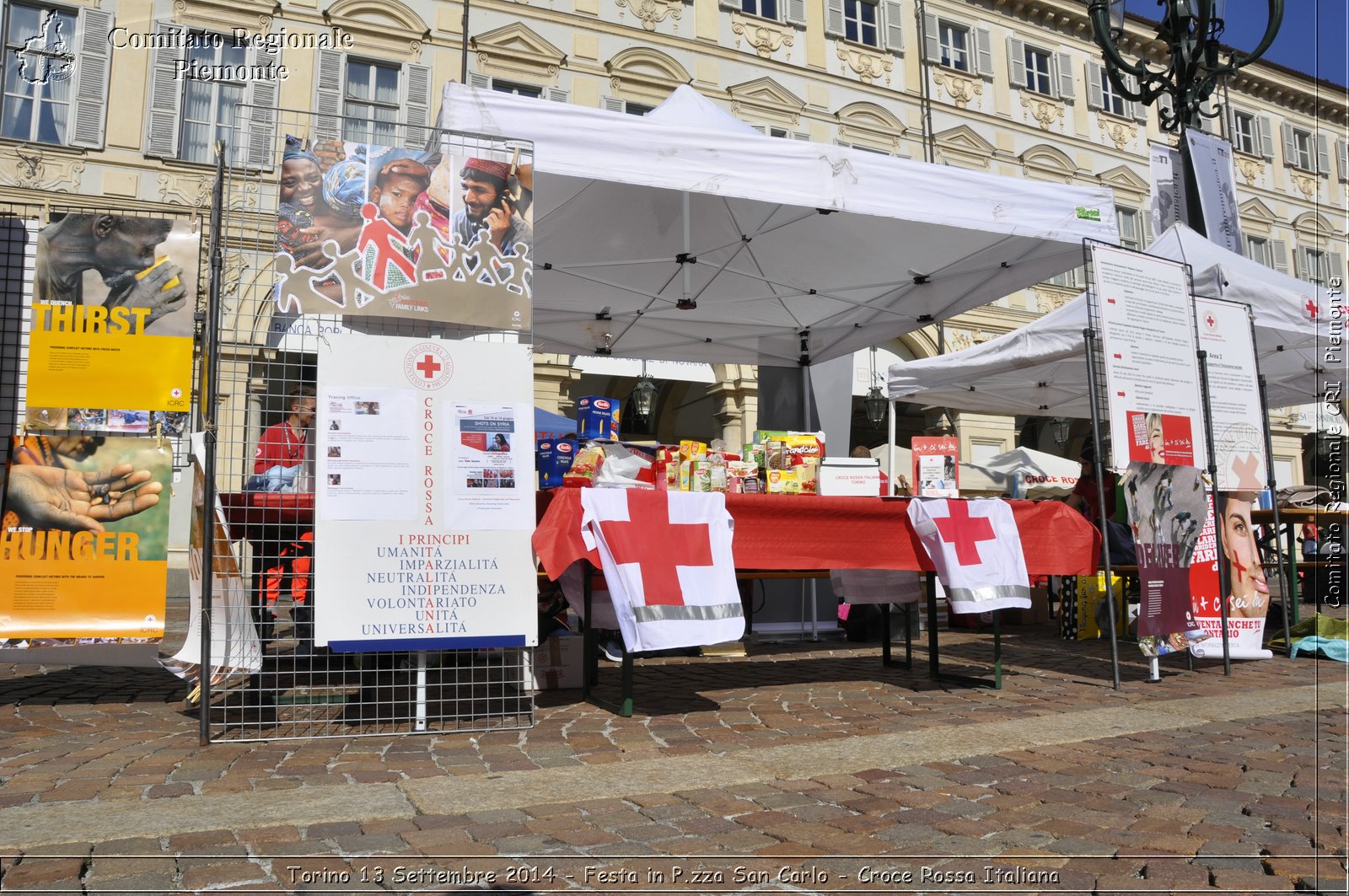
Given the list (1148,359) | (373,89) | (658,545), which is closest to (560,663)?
(658,545)

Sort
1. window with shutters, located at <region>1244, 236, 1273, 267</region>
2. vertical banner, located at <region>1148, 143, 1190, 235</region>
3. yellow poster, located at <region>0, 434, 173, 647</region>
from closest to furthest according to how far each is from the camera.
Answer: yellow poster, located at <region>0, 434, 173, 647</region> < vertical banner, located at <region>1148, 143, 1190, 235</region> < window with shutters, located at <region>1244, 236, 1273, 267</region>

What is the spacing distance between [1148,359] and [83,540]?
6.08m

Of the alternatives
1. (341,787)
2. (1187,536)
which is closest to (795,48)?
(1187,536)

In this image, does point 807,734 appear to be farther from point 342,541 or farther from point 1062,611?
point 1062,611

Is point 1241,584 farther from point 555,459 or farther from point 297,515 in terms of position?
point 297,515

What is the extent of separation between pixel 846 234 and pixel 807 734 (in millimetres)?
3948

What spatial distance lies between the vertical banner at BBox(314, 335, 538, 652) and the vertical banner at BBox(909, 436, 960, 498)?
240 centimetres

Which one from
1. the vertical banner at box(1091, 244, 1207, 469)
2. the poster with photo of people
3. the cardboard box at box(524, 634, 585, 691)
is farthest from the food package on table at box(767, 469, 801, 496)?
the vertical banner at box(1091, 244, 1207, 469)

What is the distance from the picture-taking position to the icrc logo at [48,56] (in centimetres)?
1486

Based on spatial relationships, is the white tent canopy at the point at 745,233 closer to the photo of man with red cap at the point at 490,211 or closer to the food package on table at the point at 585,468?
the photo of man with red cap at the point at 490,211

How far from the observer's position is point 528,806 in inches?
121

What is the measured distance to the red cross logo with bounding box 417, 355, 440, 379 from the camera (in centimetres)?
424

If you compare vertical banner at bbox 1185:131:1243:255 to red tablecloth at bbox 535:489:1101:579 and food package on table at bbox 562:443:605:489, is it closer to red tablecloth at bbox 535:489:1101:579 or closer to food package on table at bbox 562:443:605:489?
red tablecloth at bbox 535:489:1101:579

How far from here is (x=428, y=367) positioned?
4.25m
